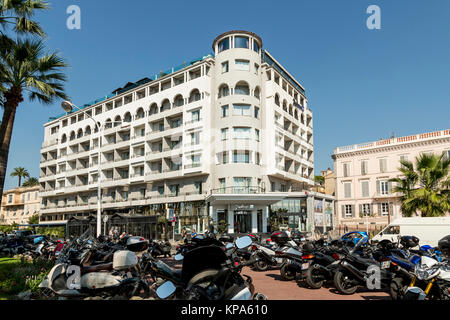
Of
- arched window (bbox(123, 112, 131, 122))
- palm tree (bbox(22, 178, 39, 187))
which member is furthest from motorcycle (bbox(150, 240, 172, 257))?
palm tree (bbox(22, 178, 39, 187))

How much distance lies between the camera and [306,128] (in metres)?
49.3

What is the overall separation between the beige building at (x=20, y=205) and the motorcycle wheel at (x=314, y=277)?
2710 inches

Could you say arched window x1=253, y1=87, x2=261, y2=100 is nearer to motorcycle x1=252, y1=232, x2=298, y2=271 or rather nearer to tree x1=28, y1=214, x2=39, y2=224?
motorcycle x1=252, y1=232, x2=298, y2=271

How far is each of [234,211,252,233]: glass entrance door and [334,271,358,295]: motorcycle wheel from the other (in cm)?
2782

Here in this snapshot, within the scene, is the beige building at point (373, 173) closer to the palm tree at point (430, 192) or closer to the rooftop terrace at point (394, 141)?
the rooftop terrace at point (394, 141)

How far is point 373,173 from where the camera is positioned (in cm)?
4703

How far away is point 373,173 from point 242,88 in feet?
76.0

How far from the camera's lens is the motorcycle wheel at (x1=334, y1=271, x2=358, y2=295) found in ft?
26.0

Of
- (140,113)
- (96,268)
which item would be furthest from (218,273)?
(140,113)

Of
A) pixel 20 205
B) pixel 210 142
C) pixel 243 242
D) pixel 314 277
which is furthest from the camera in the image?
pixel 20 205

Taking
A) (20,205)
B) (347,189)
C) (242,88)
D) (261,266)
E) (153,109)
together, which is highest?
(242,88)

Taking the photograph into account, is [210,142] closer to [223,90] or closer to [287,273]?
[223,90]

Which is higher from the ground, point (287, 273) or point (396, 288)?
point (396, 288)

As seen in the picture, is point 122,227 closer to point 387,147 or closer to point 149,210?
point 149,210
